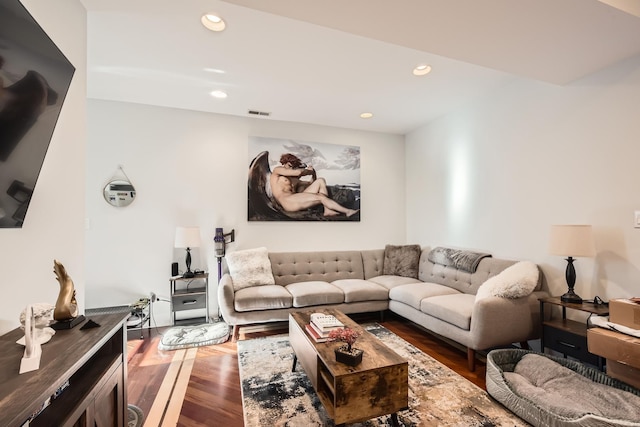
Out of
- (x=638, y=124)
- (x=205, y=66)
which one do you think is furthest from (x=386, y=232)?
(x=205, y=66)

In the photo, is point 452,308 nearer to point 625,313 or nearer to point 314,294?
point 625,313

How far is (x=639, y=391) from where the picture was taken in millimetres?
1685

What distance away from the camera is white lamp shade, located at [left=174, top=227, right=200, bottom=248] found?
10.6ft

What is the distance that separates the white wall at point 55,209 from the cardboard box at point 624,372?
324cm

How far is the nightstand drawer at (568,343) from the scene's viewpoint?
2010 mm

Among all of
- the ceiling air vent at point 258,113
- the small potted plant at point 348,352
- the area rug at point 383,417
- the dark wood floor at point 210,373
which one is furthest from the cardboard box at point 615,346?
the ceiling air vent at point 258,113

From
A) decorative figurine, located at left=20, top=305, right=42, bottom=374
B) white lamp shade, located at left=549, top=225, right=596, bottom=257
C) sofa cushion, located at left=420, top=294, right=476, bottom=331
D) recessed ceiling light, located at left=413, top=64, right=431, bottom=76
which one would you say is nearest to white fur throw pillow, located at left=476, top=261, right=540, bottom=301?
sofa cushion, located at left=420, top=294, right=476, bottom=331

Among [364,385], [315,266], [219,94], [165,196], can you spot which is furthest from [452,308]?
[165,196]

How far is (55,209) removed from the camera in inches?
58.0

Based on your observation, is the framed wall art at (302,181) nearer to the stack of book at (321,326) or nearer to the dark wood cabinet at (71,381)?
the stack of book at (321,326)

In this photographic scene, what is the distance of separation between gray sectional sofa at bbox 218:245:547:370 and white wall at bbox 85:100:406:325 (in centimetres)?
40

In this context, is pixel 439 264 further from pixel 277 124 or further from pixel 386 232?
pixel 277 124

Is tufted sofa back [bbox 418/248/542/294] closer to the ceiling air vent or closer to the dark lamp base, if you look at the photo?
the dark lamp base

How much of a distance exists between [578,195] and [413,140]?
2.37m
